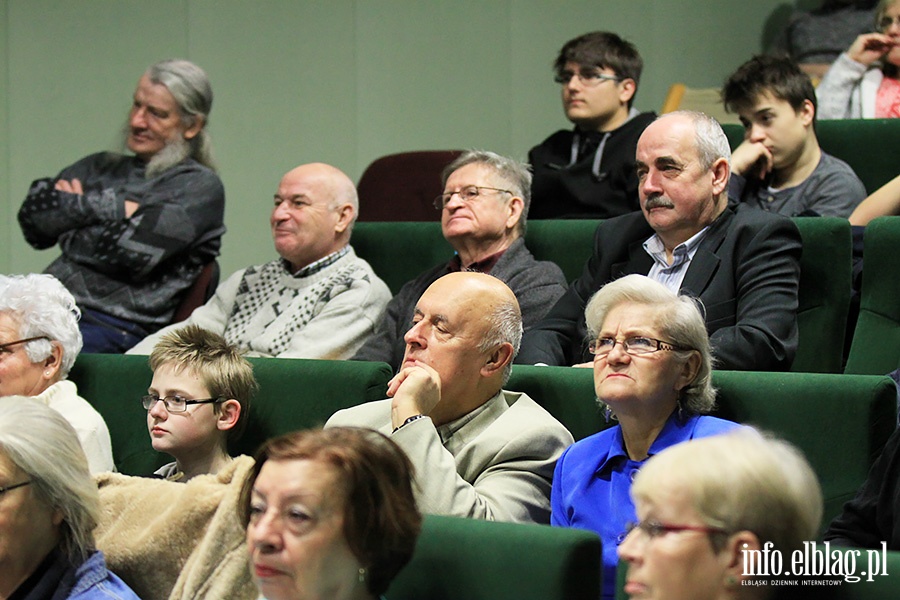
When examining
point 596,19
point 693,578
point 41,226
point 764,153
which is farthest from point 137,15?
point 693,578

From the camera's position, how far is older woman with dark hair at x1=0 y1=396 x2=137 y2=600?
4.98 ft

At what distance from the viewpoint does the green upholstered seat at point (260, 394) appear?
81.1 inches

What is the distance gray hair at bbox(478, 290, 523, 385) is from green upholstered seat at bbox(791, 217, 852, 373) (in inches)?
23.5

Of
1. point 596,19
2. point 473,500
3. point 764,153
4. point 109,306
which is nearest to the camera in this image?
point 473,500

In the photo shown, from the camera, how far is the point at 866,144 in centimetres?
294

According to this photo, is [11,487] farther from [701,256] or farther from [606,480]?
[701,256]

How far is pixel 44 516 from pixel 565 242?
1490 millimetres

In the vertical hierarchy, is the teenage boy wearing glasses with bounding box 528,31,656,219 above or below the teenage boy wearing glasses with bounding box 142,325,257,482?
above

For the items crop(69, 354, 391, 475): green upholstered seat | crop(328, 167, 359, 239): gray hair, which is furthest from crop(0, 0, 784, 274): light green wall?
crop(69, 354, 391, 475): green upholstered seat

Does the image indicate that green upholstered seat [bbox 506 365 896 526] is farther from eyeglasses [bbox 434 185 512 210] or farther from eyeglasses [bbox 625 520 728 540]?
eyeglasses [bbox 434 185 512 210]

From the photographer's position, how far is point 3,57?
13.4 feet

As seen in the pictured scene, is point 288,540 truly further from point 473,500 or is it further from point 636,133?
point 636,133

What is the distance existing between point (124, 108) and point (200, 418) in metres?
2.35

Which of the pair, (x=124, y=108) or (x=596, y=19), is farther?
(x=596, y=19)
